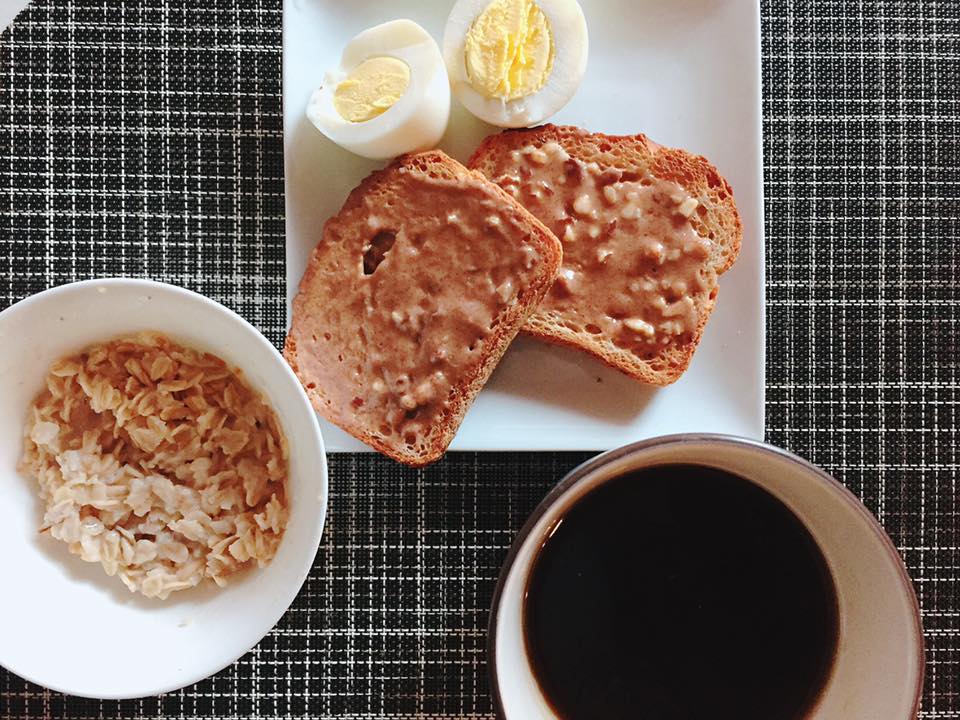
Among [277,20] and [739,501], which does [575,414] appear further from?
[277,20]

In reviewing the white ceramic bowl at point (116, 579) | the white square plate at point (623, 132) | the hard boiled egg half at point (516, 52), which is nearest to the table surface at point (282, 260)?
the white square plate at point (623, 132)

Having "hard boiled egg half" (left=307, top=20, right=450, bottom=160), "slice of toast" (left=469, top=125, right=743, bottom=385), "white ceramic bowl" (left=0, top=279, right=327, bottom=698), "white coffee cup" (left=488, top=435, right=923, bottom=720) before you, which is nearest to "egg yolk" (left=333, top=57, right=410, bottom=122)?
"hard boiled egg half" (left=307, top=20, right=450, bottom=160)

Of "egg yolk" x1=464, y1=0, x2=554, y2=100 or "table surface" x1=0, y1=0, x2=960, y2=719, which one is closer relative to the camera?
"egg yolk" x1=464, y1=0, x2=554, y2=100

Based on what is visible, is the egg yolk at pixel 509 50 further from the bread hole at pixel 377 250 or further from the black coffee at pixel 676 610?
the black coffee at pixel 676 610

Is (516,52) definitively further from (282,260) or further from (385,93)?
(282,260)

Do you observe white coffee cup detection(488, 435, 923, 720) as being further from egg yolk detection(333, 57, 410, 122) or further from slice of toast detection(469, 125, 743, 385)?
egg yolk detection(333, 57, 410, 122)

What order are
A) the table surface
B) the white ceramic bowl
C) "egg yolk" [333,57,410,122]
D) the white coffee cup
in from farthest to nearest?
1. the table surface
2. "egg yolk" [333,57,410,122]
3. the white ceramic bowl
4. the white coffee cup
